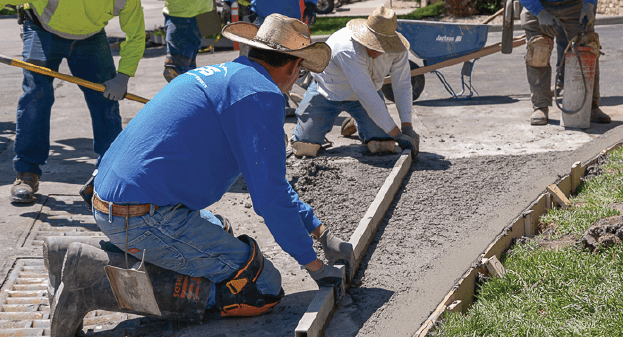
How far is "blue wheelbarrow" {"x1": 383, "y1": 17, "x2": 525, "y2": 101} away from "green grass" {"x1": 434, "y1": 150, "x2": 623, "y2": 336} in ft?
13.6

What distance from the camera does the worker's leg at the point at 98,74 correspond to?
453cm

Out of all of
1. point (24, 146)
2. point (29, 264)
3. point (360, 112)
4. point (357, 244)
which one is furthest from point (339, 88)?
point (29, 264)

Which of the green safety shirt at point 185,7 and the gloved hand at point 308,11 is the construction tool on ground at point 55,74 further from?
the gloved hand at point 308,11

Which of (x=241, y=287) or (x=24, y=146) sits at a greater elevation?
(x=24, y=146)

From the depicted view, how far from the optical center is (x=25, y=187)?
14.0ft

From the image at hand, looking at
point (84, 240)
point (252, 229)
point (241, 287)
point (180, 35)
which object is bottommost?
point (252, 229)

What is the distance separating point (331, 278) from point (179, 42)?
418 cm

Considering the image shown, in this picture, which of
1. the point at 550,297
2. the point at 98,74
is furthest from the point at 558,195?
the point at 98,74

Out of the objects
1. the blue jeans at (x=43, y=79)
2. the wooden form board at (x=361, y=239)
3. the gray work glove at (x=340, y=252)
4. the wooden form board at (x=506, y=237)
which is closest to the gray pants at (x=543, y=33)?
the wooden form board at (x=506, y=237)

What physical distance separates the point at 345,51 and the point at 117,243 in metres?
2.80

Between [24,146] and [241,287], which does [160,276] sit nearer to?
[241,287]

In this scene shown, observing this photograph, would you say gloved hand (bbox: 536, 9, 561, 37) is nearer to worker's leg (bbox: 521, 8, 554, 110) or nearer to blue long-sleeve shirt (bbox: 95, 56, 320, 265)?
worker's leg (bbox: 521, 8, 554, 110)

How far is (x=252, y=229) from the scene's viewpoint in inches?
164

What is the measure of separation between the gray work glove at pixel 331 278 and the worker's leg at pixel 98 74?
2.54 meters
